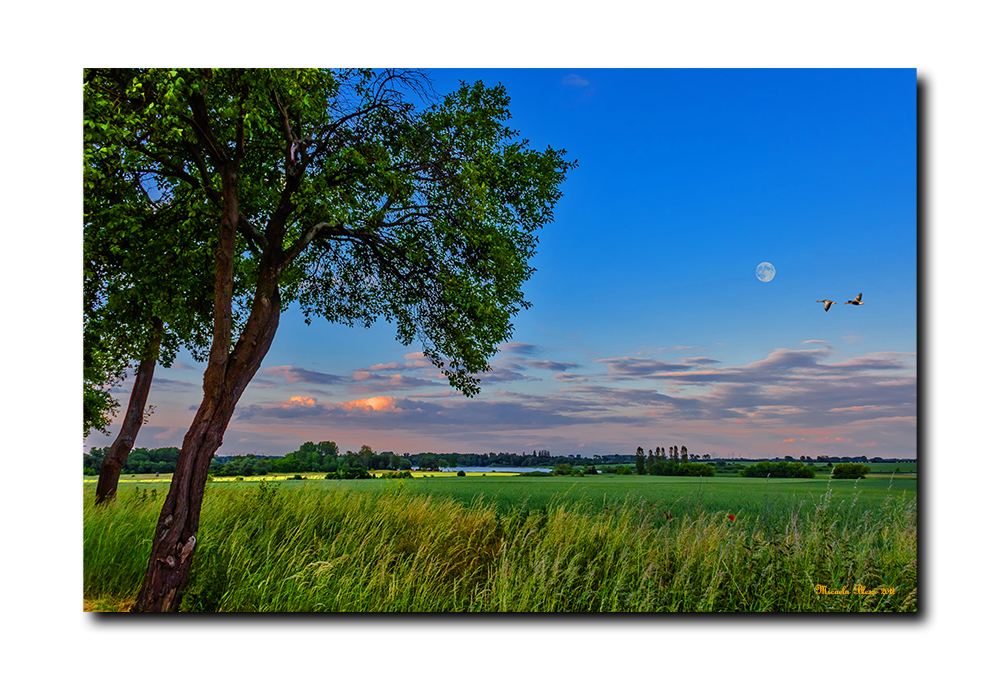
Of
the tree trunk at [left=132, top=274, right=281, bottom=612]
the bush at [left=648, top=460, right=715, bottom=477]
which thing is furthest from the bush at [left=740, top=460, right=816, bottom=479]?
the tree trunk at [left=132, top=274, right=281, bottom=612]

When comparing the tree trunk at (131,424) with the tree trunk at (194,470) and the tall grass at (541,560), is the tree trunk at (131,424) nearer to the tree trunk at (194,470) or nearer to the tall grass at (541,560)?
the tall grass at (541,560)

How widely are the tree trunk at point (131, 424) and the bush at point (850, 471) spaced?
25.4ft

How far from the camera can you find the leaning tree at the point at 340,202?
439cm

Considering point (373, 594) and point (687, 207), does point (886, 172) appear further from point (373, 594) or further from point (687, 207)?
point (373, 594)

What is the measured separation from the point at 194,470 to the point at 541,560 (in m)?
3.12

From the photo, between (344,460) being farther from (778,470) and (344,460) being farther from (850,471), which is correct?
(850,471)

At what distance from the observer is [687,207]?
16.6 feet

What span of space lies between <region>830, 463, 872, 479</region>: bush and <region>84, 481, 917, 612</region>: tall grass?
0.21 metres

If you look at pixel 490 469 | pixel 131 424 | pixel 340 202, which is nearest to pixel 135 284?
pixel 131 424

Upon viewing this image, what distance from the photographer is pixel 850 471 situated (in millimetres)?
4633

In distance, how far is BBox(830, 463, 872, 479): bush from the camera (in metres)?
4.50
